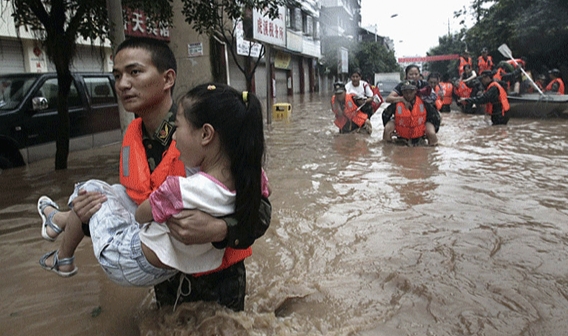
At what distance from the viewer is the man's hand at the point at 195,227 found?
5.16 feet

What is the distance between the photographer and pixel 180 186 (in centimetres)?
156

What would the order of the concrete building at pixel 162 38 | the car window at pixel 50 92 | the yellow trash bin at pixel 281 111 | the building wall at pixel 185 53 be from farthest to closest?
1. the yellow trash bin at pixel 281 111
2. the building wall at pixel 185 53
3. the concrete building at pixel 162 38
4. the car window at pixel 50 92

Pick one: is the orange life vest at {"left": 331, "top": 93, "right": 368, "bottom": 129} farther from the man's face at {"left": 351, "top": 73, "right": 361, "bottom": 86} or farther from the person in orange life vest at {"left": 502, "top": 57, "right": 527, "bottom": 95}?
the person in orange life vest at {"left": 502, "top": 57, "right": 527, "bottom": 95}

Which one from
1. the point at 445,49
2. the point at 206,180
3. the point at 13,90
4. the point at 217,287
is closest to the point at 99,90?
the point at 13,90

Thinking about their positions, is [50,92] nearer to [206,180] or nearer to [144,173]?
[144,173]

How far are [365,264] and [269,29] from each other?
8.52 m

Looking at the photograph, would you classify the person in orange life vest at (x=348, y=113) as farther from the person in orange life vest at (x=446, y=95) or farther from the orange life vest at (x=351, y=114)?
the person in orange life vest at (x=446, y=95)

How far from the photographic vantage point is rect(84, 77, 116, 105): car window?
7234 millimetres

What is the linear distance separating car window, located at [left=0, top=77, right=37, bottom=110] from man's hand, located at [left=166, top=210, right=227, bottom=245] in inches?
208

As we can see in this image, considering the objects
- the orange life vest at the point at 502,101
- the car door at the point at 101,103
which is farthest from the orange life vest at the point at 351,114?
the car door at the point at 101,103

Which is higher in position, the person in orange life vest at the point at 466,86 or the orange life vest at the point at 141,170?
the person in orange life vest at the point at 466,86

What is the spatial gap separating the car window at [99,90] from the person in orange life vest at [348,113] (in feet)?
14.5

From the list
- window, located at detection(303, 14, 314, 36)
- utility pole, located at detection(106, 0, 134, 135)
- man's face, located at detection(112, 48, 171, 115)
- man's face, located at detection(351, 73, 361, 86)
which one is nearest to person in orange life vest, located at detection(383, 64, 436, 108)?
man's face, located at detection(351, 73, 361, 86)

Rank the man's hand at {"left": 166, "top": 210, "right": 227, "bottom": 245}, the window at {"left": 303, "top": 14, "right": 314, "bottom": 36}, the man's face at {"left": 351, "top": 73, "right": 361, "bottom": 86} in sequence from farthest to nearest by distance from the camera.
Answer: the window at {"left": 303, "top": 14, "right": 314, "bottom": 36}
the man's face at {"left": 351, "top": 73, "right": 361, "bottom": 86}
the man's hand at {"left": 166, "top": 210, "right": 227, "bottom": 245}
